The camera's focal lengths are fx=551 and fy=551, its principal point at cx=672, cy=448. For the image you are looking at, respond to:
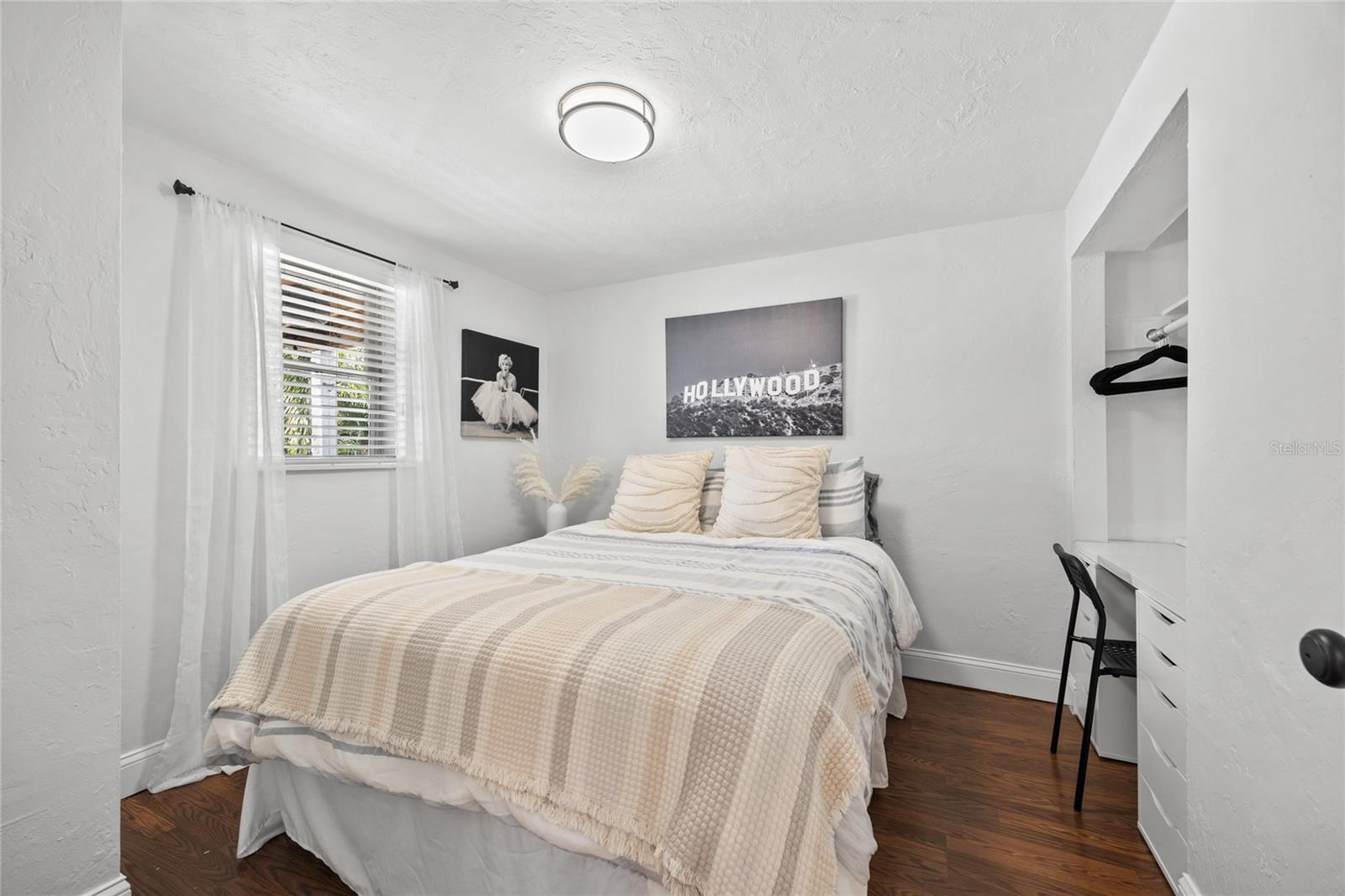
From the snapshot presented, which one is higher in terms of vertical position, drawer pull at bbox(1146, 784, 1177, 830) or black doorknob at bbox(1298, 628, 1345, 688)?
black doorknob at bbox(1298, 628, 1345, 688)

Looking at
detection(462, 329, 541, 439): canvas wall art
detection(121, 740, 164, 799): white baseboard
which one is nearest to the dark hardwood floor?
detection(121, 740, 164, 799): white baseboard

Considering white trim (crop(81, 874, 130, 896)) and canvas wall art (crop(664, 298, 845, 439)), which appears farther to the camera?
canvas wall art (crop(664, 298, 845, 439))

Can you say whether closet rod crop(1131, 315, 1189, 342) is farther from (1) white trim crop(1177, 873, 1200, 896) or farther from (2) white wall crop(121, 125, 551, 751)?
(2) white wall crop(121, 125, 551, 751)

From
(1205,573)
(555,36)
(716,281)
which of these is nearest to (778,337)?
(716,281)

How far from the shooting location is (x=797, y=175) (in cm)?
236

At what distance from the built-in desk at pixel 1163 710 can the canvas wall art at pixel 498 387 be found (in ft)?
10.5

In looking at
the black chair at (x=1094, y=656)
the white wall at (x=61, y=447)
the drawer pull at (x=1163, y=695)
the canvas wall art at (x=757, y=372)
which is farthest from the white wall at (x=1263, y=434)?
the white wall at (x=61, y=447)

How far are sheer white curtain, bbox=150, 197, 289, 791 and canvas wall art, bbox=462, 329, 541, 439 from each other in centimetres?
112

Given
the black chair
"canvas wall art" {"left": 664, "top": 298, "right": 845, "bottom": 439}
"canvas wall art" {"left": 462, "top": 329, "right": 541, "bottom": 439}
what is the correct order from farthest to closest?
"canvas wall art" {"left": 462, "top": 329, "right": 541, "bottom": 439}
"canvas wall art" {"left": 664, "top": 298, "right": 845, "bottom": 439}
the black chair

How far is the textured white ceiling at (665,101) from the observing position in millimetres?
1503

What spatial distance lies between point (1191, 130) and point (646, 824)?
1991mm

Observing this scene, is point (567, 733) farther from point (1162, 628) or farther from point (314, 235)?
point (314, 235)

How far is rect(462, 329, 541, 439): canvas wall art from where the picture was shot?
11.0ft

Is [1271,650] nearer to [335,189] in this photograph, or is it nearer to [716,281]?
[716,281]
